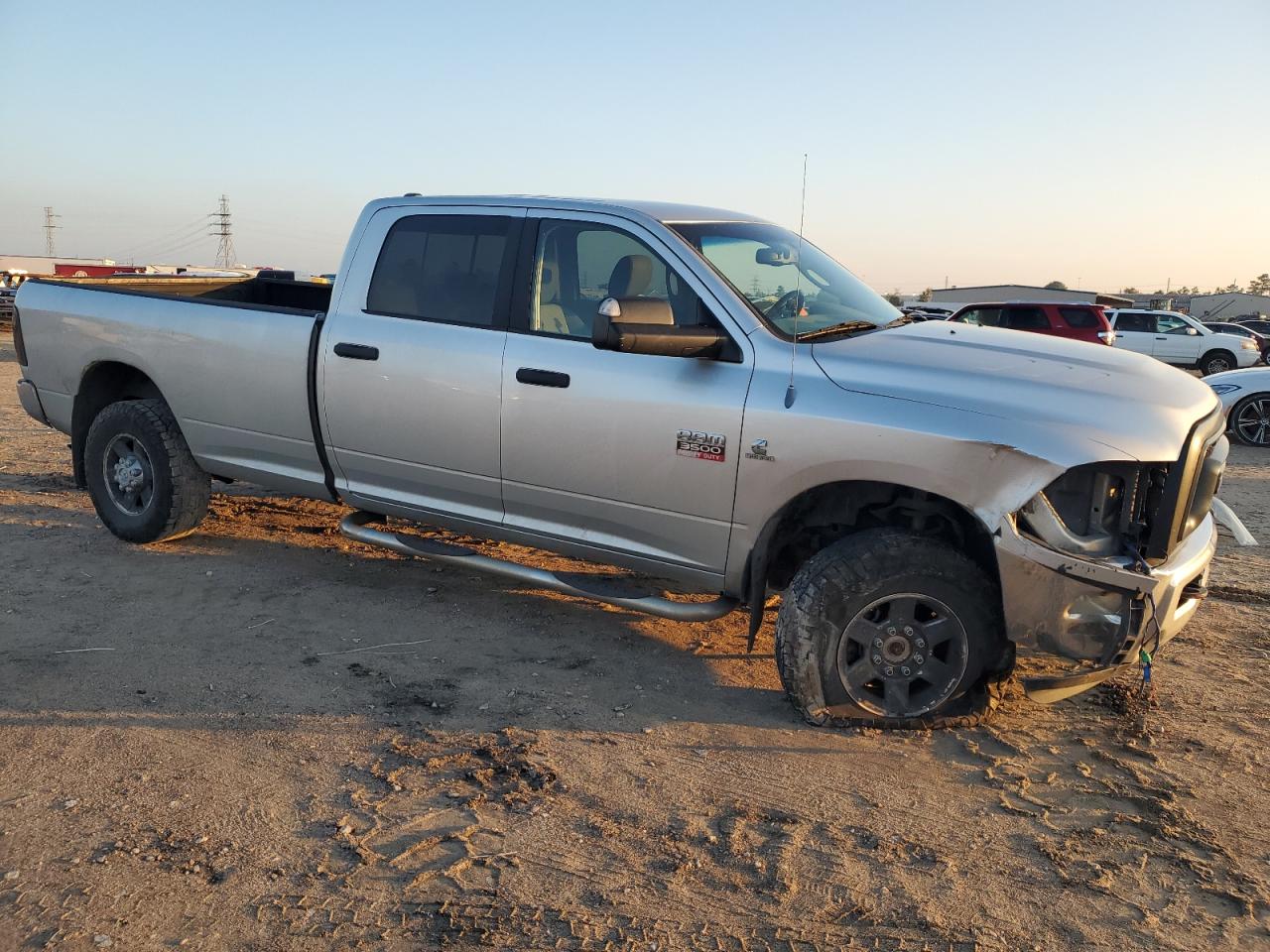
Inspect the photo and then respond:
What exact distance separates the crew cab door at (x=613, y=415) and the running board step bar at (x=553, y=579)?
6.1 inches

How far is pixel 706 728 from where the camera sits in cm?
407

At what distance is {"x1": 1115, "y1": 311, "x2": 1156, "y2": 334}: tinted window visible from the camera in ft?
76.2

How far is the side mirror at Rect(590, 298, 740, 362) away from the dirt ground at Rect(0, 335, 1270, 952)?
1462mm

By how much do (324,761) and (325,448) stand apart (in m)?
2.08

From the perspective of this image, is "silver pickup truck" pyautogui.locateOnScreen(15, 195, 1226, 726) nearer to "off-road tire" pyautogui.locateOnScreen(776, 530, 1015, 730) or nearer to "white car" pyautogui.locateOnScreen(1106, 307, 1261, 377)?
"off-road tire" pyautogui.locateOnScreen(776, 530, 1015, 730)

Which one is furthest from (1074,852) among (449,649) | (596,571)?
(596,571)

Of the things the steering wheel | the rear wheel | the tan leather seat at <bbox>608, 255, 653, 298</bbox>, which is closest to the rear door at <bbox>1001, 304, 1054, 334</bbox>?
the rear wheel

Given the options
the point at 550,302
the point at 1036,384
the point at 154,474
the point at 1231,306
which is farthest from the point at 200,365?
the point at 1231,306

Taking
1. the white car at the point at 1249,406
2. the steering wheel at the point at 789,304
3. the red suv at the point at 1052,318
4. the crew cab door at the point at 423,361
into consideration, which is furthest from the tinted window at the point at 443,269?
the red suv at the point at 1052,318

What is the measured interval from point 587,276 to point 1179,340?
884 inches

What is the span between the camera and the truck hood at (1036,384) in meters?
3.54

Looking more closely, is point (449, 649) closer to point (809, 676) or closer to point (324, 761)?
point (324, 761)

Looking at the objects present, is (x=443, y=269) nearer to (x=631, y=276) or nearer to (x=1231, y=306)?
(x=631, y=276)

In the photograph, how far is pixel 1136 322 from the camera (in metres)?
23.2
